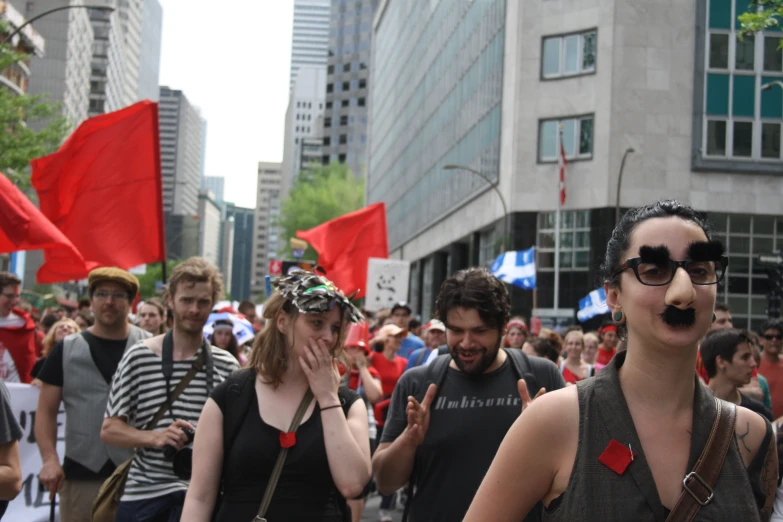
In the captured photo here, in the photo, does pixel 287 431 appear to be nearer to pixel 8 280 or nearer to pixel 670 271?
pixel 670 271

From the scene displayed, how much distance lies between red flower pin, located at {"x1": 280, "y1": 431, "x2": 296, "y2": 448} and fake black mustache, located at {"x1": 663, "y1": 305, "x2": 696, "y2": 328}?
2.01 m

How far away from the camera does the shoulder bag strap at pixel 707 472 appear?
216 cm

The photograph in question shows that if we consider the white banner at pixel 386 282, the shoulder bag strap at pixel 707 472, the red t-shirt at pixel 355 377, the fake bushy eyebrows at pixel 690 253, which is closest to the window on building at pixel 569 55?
the white banner at pixel 386 282

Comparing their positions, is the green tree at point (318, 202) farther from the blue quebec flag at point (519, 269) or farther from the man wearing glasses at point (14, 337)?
the man wearing glasses at point (14, 337)

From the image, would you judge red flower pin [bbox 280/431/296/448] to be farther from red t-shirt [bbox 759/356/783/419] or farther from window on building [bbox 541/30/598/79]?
window on building [bbox 541/30/598/79]

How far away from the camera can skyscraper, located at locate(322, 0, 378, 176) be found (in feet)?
459

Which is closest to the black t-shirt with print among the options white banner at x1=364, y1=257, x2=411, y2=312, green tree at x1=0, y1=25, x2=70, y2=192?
white banner at x1=364, y1=257, x2=411, y2=312

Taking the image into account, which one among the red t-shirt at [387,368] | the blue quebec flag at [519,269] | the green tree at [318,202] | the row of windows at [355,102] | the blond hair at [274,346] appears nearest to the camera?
the blond hair at [274,346]

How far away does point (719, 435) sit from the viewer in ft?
7.45

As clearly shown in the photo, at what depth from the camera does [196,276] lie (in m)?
5.54

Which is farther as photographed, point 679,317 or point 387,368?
point 387,368

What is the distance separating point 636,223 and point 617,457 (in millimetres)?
587

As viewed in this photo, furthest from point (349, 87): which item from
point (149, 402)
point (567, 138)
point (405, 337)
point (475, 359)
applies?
point (475, 359)

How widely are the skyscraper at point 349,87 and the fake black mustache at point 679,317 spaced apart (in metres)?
136
